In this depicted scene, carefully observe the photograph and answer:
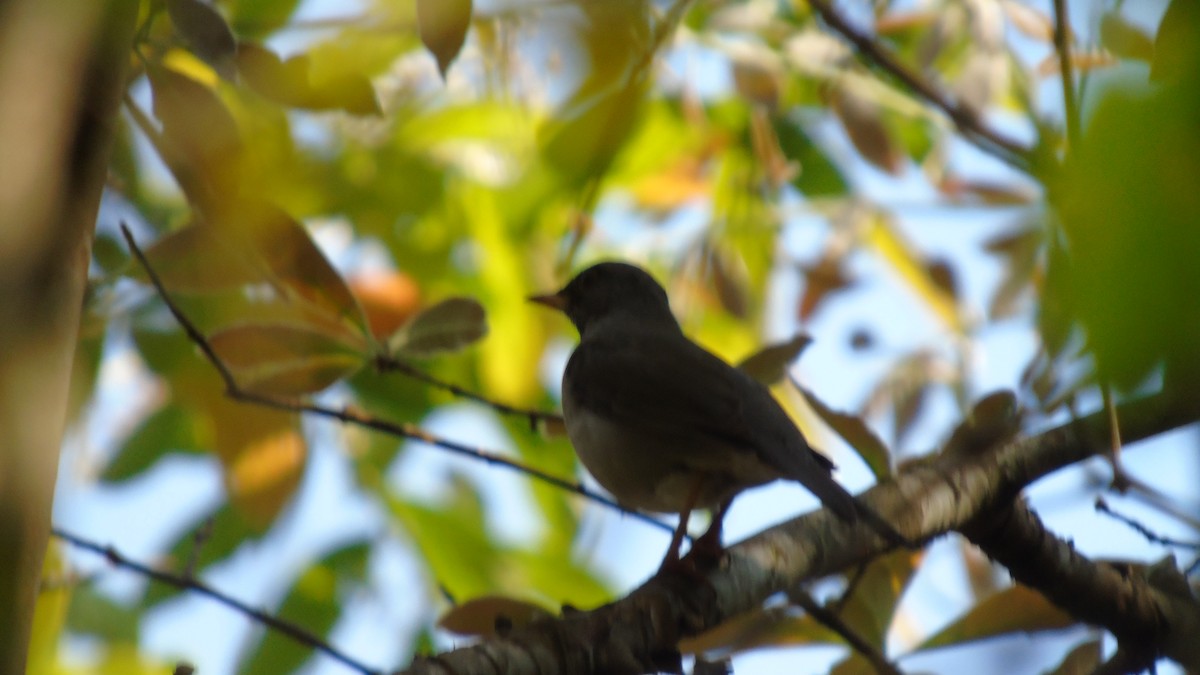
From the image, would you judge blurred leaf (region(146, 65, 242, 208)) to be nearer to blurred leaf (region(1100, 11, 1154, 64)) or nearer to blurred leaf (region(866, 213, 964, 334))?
blurred leaf (region(1100, 11, 1154, 64))

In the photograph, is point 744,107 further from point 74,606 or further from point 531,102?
point 74,606

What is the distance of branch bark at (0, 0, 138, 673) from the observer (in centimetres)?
97

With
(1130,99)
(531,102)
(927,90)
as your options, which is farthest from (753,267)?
(1130,99)

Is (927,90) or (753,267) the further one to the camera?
(753,267)

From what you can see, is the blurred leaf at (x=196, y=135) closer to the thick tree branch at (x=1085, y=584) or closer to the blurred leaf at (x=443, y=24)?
the blurred leaf at (x=443, y=24)

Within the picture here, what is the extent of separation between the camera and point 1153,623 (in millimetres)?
2545

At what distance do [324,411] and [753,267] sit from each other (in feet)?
7.47

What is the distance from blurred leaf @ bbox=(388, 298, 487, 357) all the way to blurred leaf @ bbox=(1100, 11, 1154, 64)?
1865 millimetres

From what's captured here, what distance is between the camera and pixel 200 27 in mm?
2080

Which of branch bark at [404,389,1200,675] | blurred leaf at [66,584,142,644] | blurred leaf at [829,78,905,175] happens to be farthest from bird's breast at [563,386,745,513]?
blurred leaf at [66,584,142,644]

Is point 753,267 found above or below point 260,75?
above

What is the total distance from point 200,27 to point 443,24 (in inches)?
18.8

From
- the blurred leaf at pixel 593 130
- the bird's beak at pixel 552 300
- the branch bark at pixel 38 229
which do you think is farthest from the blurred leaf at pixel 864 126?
the branch bark at pixel 38 229

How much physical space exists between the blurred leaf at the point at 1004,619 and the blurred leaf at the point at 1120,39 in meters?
1.78
